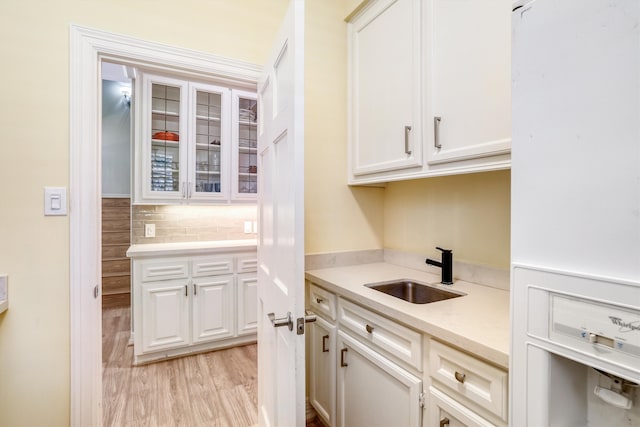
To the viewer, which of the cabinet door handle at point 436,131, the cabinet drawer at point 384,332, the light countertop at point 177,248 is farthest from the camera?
the light countertop at point 177,248

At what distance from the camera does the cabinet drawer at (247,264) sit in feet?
9.21

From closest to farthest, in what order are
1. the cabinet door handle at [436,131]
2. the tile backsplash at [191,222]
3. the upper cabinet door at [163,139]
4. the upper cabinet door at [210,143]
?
1. the cabinet door handle at [436,131]
2. the upper cabinet door at [163,139]
3. the upper cabinet door at [210,143]
4. the tile backsplash at [191,222]

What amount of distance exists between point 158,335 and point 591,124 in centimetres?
288

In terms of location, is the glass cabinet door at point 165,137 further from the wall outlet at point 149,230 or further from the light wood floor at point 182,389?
the light wood floor at point 182,389

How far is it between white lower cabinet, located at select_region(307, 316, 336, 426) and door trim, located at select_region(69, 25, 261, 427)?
3.42ft

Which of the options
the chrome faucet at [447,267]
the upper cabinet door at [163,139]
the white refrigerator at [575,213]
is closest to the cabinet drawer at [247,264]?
the upper cabinet door at [163,139]

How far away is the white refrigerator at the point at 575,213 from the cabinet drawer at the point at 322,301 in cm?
97

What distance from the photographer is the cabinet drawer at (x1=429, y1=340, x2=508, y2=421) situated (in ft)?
2.72

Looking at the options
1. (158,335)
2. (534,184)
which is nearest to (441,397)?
(534,184)

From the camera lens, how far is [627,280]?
50cm

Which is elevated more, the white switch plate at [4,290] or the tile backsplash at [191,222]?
the tile backsplash at [191,222]

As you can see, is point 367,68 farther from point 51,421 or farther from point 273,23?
point 51,421

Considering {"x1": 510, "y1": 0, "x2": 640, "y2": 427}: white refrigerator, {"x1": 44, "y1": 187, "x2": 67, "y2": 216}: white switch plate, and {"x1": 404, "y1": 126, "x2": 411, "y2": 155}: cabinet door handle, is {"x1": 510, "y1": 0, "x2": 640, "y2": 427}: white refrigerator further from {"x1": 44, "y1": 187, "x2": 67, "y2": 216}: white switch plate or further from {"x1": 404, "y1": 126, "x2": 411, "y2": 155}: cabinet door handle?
{"x1": 44, "y1": 187, "x2": 67, "y2": 216}: white switch plate

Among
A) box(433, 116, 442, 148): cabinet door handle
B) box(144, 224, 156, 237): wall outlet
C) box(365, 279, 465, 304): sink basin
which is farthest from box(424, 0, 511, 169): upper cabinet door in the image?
box(144, 224, 156, 237): wall outlet
